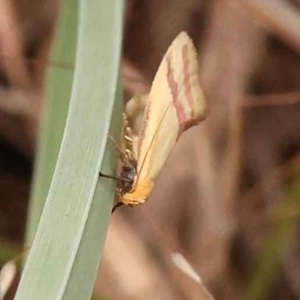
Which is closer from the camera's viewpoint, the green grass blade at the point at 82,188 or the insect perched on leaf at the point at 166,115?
the green grass blade at the point at 82,188

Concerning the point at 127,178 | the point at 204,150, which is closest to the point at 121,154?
the point at 127,178

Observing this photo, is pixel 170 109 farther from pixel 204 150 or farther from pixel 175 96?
pixel 204 150

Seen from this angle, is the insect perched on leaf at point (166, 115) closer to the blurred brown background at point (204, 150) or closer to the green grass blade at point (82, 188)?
the green grass blade at point (82, 188)

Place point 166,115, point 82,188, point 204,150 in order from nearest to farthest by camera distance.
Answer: point 82,188, point 166,115, point 204,150

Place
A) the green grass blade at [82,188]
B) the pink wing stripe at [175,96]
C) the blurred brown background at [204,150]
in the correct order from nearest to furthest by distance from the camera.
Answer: the green grass blade at [82,188]
the pink wing stripe at [175,96]
the blurred brown background at [204,150]

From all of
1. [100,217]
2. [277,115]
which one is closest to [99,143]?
[100,217]

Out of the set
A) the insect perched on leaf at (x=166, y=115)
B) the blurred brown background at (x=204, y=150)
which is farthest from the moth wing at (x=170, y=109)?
the blurred brown background at (x=204, y=150)

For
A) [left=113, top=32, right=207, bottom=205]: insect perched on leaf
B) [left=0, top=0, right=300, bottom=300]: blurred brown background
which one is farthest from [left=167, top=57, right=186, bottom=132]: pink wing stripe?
[left=0, top=0, right=300, bottom=300]: blurred brown background

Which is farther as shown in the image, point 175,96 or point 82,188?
point 175,96

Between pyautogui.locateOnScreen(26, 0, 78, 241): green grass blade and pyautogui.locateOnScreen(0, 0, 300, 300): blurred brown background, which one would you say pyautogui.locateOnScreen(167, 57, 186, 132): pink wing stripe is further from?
pyautogui.locateOnScreen(0, 0, 300, 300): blurred brown background
